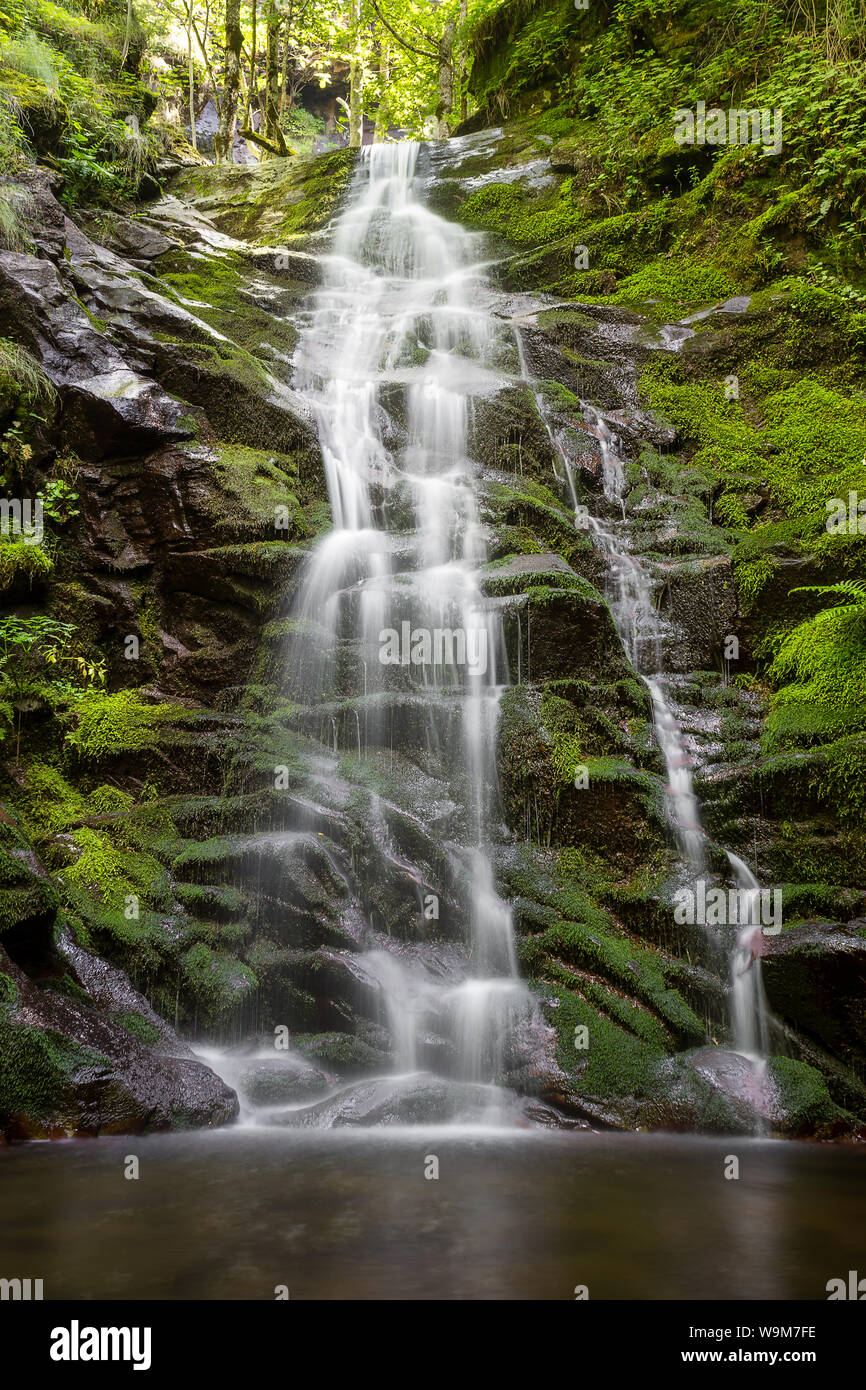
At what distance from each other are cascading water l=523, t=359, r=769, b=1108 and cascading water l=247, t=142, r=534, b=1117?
1.55 meters

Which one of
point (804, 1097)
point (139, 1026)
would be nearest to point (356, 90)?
point (139, 1026)

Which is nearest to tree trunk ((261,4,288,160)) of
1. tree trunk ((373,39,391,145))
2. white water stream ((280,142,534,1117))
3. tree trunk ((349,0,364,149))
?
tree trunk ((349,0,364,149))

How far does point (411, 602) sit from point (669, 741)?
2.91m

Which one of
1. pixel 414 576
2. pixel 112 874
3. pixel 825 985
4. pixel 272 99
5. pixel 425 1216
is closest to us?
pixel 425 1216

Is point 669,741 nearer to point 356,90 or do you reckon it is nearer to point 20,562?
point 20,562

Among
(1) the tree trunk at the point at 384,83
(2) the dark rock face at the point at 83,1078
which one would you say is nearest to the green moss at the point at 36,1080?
(2) the dark rock face at the point at 83,1078

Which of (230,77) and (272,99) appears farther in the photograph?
(272,99)

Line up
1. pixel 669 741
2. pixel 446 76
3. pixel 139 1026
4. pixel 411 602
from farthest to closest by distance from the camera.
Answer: pixel 446 76, pixel 411 602, pixel 669 741, pixel 139 1026

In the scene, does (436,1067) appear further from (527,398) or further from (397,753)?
(527,398)

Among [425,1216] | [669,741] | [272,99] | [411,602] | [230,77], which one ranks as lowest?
[425,1216]

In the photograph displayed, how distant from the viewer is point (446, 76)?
2348 cm

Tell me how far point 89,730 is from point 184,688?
3.92ft

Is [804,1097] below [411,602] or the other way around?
below
